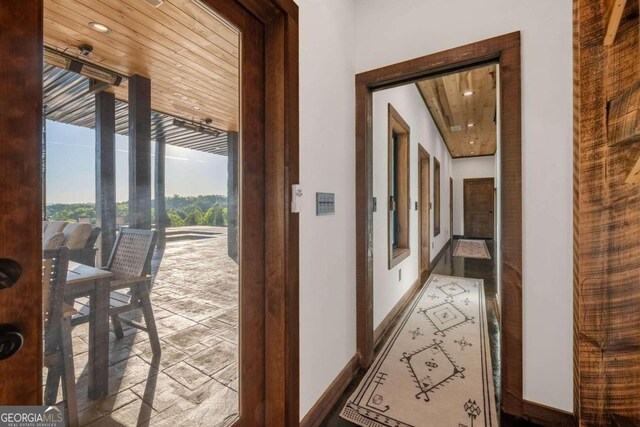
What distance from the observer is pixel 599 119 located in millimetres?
684

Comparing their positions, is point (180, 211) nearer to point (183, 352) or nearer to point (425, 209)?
point (183, 352)

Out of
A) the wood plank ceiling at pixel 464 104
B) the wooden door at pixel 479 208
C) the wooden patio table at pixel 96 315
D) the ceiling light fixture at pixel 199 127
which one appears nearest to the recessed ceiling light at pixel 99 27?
the ceiling light fixture at pixel 199 127

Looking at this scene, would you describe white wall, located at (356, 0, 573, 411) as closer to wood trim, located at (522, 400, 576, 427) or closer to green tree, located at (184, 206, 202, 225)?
wood trim, located at (522, 400, 576, 427)

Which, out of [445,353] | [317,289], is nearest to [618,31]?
[317,289]

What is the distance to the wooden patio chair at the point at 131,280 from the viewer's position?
2.76ft

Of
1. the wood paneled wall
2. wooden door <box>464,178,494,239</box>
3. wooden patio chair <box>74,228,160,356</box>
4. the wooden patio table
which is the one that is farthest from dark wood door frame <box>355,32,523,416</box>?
wooden door <box>464,178,494,239</box>

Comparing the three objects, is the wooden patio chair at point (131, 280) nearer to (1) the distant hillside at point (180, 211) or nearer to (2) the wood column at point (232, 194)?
(1) the distant hillside at point (180, 211)

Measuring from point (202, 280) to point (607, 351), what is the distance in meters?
1.28

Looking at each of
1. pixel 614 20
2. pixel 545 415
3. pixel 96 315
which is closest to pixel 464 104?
pixel 545 415

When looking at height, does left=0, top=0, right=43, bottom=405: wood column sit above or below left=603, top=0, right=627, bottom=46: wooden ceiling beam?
below

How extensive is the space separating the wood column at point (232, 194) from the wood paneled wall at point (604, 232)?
1.13 meters

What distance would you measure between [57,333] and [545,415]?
86.2 inches

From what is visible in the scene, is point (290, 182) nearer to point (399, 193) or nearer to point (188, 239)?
point (188, 239)

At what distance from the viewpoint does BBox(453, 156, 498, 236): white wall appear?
9617 millimetres
